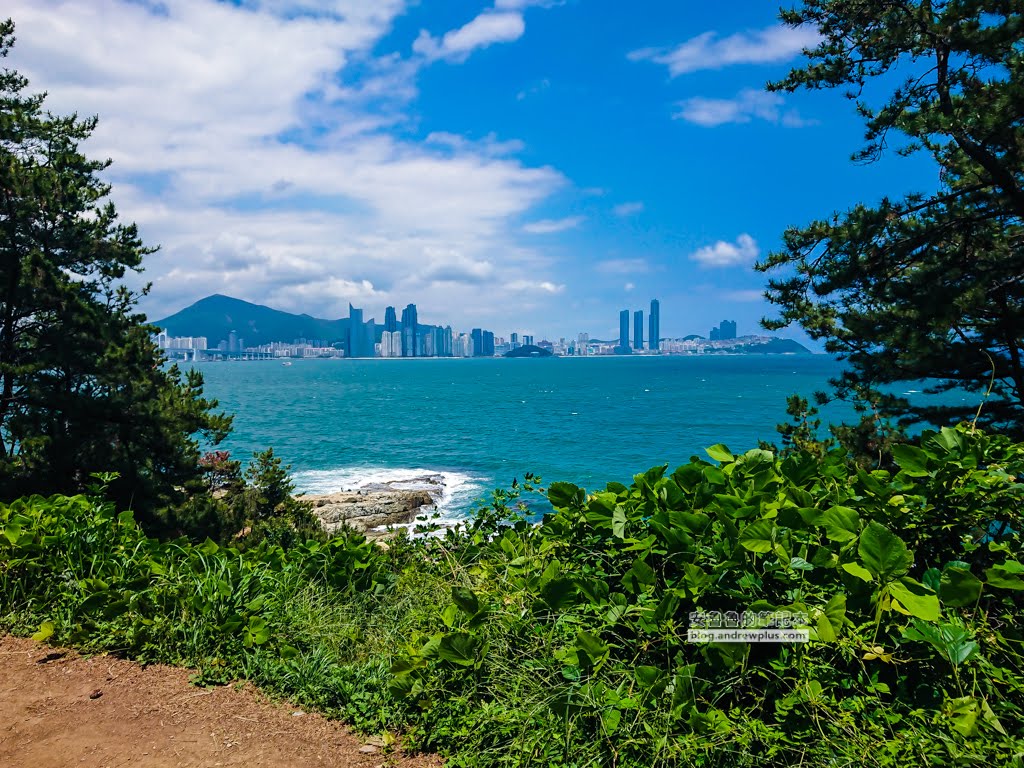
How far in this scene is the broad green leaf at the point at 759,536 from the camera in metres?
2.20

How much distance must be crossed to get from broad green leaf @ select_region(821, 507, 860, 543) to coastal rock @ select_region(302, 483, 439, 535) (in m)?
23.5

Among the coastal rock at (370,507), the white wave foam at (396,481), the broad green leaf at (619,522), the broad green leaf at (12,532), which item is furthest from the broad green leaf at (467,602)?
the white wave foam at (396,481)

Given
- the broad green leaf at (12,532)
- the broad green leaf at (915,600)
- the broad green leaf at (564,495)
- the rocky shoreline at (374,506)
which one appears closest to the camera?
the broad green leaf at (915,600)

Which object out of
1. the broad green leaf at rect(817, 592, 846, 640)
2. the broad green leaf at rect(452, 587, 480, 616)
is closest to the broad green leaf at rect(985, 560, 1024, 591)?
the broad green leaf at rect(817, 592, 846, 640)

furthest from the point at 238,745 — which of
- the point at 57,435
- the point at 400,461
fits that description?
the point at 400,461

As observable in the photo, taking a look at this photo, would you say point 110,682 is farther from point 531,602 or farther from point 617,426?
point 617,426

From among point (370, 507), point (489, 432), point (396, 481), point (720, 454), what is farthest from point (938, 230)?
point (489, 432)

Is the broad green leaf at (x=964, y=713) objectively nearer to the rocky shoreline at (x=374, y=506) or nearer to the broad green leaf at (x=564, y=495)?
the broad green leaf at (x=564, y=495)

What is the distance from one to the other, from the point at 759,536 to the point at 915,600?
0.51 metres

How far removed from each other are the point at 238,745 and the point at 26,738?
3.49ft

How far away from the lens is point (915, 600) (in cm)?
192

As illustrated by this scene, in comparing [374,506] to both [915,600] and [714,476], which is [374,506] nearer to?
[714,476]

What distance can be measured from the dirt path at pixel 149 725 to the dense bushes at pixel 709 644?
0.14 meters

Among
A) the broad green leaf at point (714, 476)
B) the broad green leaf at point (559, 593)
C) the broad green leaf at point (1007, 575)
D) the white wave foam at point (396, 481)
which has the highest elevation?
the broad green leaf at point (714, 476)
